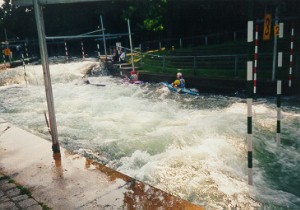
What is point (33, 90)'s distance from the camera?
52.6ft

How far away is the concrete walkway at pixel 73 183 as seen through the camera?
3.45 meters

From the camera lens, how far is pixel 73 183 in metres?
4.02

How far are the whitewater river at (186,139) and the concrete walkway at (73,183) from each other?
89cm

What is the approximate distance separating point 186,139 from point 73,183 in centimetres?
342

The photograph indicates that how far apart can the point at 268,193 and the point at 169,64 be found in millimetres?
14556

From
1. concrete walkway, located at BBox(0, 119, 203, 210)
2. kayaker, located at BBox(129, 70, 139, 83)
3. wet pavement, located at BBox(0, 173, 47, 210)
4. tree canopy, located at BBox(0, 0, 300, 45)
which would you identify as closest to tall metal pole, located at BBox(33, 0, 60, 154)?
concrete walkway, located at BBox(0, 119, 203, 210)

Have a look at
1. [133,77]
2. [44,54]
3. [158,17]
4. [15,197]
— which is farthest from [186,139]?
[158,17]

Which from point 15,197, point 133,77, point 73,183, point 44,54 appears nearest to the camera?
point 15,197

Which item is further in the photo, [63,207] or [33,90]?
[33,90]

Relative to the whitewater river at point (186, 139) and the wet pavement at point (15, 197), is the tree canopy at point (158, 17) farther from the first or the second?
the wet pavement at point (15, 197)

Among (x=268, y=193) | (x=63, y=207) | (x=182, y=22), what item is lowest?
(x=268, y=193)

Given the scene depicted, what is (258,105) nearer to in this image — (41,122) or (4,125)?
(41,122)

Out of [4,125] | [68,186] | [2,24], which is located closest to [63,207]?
[68,186]

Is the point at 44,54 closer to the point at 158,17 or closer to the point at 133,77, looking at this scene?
the point at 133,77
